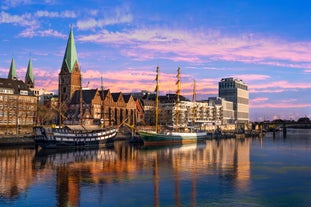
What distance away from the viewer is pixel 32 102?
144125 mm

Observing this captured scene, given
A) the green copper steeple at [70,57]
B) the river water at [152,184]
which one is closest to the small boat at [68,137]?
the river water at [152,184]

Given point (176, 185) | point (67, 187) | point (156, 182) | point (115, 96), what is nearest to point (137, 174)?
point (156, 182)

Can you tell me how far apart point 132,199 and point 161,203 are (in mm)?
3003

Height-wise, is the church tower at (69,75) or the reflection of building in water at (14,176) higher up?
the church tower at (69,75)

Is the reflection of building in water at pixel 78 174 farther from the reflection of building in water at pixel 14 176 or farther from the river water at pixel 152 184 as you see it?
the reflection of building in water at pixel 14 176

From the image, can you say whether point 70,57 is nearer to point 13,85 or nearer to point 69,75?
point 69,75

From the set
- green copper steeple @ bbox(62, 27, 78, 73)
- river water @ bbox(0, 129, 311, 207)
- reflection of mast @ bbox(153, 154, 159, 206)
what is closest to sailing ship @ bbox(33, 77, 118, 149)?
river water @ bbox(0, 129, 311, 207)

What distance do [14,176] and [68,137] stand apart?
47854 millimetres

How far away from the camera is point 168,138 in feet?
421

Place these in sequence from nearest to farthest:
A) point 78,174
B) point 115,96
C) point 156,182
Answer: point 156,182 < point 78,174 < point 115,96

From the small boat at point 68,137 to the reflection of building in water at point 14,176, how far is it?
21015mm

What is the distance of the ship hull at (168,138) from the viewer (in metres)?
120

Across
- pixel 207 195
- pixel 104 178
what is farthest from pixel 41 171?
pixel 207 195

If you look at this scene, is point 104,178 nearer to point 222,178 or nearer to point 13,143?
point 222,178
